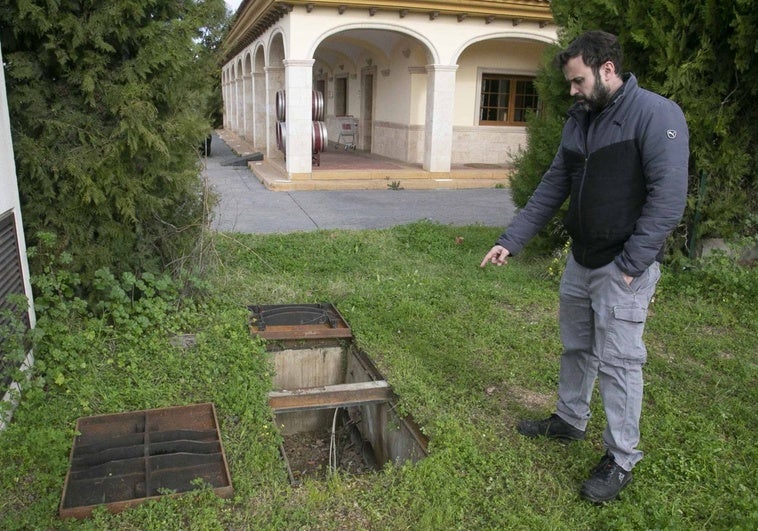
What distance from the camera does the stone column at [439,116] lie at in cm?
1339

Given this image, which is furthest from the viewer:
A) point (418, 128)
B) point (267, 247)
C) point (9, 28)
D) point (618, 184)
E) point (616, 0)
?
point (418, 128)

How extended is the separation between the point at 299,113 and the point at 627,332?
34.5 feet

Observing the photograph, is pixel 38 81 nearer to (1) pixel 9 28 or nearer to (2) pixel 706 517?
(1) pixel 9 28

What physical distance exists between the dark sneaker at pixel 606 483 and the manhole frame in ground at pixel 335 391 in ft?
2.89

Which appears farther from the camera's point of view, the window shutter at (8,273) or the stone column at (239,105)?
the stone column at (239,105)

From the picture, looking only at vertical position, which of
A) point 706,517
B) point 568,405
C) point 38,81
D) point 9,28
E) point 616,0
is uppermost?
point 616,0

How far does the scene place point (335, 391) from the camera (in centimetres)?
393

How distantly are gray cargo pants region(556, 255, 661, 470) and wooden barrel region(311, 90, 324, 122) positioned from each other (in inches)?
474

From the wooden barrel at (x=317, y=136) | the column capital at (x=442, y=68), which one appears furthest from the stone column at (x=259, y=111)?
the column capital at (x=442, y=68)

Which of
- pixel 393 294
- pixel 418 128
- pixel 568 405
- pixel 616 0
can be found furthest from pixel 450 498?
pixel 418 128

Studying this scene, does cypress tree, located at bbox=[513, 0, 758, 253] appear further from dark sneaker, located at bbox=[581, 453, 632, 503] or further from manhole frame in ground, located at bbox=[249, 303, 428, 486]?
dark sneaker, located at bbox=[581, 453, 632, 503]

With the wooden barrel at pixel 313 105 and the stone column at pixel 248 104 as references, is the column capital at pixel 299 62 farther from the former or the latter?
the stone column at pixel 248 104

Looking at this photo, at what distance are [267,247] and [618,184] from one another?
490 centimetres

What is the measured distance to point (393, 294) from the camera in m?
5.71
